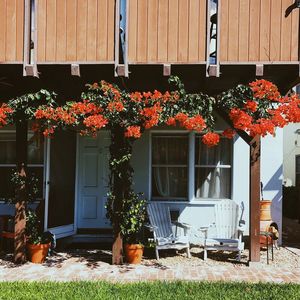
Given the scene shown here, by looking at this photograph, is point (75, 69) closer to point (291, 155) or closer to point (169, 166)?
point (169, 166)

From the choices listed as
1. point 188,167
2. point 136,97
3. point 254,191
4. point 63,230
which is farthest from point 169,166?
point 136,97

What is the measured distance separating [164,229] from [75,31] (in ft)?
13.4

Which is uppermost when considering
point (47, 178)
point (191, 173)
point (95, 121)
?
point (95, 121)

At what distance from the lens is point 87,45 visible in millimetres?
6805

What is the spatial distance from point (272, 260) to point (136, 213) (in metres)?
2.63

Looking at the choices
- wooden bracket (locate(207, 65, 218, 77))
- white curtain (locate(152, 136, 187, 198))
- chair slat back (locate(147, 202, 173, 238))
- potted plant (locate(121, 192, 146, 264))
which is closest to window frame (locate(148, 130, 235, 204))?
white curtain (locate(152, 136, 187, 198))

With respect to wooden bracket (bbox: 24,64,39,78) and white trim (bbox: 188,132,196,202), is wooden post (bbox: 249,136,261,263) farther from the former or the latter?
wooden bracket (bbox: 24,64,39,78)

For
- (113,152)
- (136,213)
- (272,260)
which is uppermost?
(113,152)

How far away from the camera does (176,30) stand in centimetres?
674

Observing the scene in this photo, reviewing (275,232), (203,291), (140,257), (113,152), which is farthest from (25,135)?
(275,232)

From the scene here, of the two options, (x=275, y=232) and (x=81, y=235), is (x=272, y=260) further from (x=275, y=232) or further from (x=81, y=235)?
(x=81, y=235)

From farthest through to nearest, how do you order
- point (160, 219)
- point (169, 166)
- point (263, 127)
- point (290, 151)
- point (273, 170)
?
1. point (290, 151)
2. point (169, 166)
3. point (273, 170)
4. point (160, 219)
5. point (263, 127)

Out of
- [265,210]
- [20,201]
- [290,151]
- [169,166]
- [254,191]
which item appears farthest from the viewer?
[290,151]

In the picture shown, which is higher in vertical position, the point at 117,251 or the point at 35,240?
the point at 35,240
